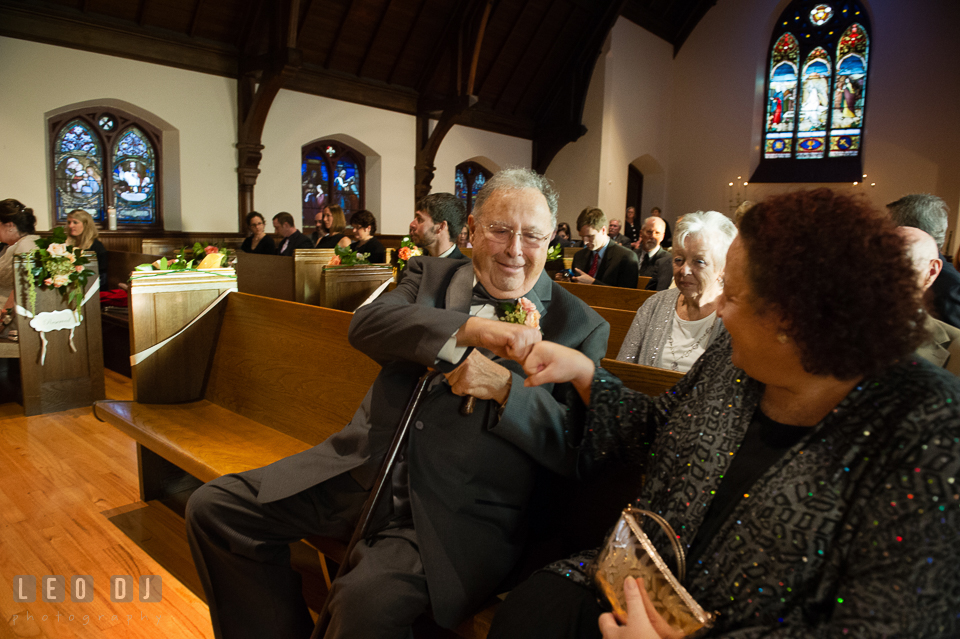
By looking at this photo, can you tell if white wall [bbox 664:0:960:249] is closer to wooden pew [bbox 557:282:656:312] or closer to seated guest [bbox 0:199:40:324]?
wooden pew [bbox 557:282:656:312]

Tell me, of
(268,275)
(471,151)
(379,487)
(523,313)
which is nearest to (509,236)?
(523,313)

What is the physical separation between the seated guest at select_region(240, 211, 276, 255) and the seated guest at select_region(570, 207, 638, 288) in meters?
3.96

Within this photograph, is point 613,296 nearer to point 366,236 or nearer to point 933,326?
point 933,326

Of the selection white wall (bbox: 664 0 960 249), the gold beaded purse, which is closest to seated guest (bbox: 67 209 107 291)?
the gold beaded purse

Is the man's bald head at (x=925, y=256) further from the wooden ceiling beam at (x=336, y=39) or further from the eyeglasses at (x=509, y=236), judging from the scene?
the wooden ceiling beam at (x=336, y=39)

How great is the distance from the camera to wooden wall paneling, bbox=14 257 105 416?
13.0 feet

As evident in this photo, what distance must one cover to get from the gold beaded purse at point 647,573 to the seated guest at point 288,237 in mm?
5951

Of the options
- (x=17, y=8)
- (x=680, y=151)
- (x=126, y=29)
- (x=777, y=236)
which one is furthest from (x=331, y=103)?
(x=777, y=236)

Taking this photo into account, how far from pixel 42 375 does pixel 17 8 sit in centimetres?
482

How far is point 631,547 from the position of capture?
3.53ft

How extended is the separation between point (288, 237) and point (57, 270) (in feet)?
10.9

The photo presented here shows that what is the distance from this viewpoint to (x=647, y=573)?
3.42 ft

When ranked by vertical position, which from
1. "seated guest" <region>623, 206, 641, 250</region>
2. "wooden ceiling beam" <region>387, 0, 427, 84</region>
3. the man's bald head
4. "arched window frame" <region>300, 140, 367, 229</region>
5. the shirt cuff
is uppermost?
"wooden ceiling beam" <region>387, 0, 427, 84</region>

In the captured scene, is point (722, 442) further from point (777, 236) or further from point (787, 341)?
point (777, 236)
